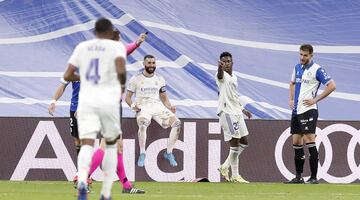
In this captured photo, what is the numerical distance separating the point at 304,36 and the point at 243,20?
122cm

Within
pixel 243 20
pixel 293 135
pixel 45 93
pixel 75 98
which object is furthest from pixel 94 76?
pixel 243 20

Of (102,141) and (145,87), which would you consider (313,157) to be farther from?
(102,141)

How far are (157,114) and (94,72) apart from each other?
7.84 m

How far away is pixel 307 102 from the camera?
16.3 meters

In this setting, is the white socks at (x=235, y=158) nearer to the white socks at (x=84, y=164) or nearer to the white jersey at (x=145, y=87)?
the white jersey at (x=145, y=87)

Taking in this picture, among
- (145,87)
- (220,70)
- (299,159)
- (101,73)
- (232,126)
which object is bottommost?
(299,159)

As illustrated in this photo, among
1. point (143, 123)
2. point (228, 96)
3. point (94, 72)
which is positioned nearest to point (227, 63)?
point (228, 96)

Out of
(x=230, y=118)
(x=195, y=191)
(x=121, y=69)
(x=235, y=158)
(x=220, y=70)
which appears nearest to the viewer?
(x=121, y=69)

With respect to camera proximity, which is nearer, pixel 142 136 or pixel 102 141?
pixel 102 141

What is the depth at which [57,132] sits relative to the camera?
17531 mm

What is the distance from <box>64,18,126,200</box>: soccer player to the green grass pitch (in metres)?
2.43

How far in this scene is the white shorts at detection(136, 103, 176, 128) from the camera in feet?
57.7

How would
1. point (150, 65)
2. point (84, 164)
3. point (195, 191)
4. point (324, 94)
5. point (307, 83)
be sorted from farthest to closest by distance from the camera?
point (150, 65) → point (307, 83) → point (324, 94) → point (195, 191) → point (84, 164)

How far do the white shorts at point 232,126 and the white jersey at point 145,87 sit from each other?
1238mm
